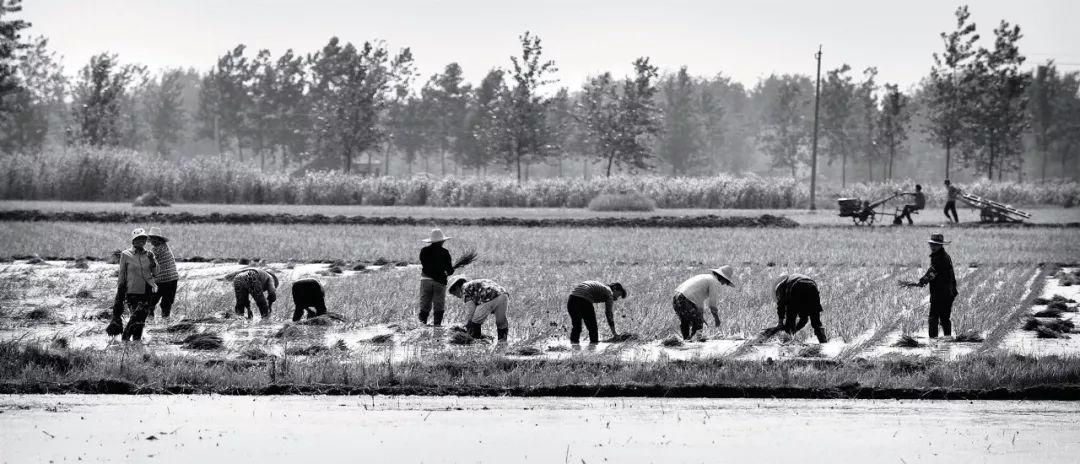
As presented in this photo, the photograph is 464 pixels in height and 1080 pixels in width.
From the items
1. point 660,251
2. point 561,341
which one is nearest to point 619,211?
point 660,251

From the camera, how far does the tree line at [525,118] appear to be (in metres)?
70.9

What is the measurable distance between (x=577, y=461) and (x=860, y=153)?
356 feet

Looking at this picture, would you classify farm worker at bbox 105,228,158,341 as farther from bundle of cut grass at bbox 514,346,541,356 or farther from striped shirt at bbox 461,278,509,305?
bundle of cut grass at bbox 514,346,541,356

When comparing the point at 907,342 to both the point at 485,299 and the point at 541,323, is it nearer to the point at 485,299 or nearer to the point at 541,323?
the point at 541,323

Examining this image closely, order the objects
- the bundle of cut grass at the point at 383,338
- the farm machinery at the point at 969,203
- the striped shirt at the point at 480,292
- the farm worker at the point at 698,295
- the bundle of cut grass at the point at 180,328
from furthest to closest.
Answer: the farm machinery at the point at 969,203 → the bundle of cut grass at the point at 180,328 → the bundle of cut grass at the point at 383,338 → the farm worker at the point at 698,295 → the striped shirt at the point at 480,292

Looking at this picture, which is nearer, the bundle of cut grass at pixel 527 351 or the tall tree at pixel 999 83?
the bundle of cut grass at pixel 527 351

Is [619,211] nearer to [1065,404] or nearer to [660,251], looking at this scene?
[660,251]

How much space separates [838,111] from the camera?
93.8m

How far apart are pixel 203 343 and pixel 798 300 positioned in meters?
7.15

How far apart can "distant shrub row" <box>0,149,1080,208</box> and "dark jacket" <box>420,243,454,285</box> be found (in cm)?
3729

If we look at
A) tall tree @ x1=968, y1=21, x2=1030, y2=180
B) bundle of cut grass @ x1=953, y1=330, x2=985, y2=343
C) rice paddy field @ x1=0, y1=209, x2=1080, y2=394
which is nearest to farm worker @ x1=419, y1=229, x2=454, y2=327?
rice paddy field @ x1=0, y1=209, x2=1080, y2=394

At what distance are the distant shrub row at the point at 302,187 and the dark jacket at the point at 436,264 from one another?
37.3 metres

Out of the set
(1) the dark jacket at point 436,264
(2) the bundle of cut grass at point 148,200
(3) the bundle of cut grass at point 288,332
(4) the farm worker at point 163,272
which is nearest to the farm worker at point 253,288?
(3) the bundle of cut grass at point 288,332

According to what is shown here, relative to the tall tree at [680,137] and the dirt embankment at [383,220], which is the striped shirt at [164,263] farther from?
the tall tree at [680,137]
